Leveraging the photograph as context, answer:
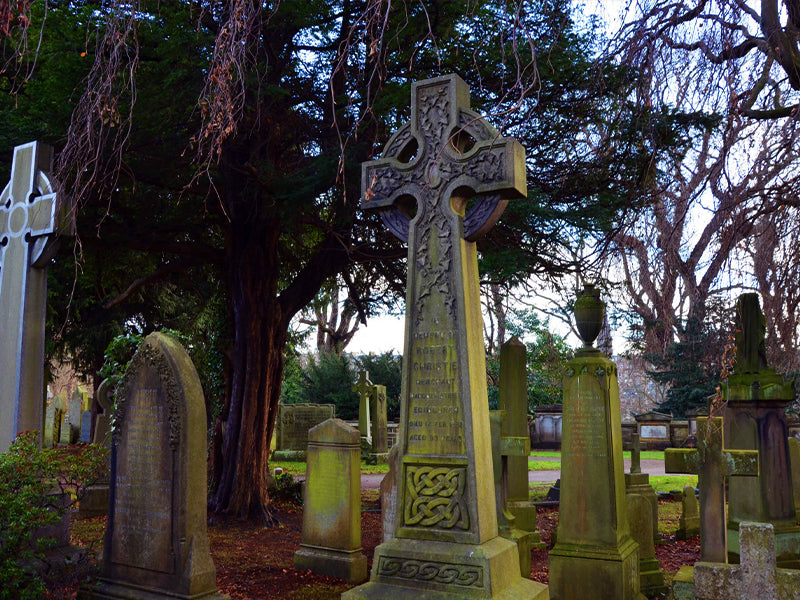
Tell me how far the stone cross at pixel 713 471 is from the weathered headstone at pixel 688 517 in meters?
5.28

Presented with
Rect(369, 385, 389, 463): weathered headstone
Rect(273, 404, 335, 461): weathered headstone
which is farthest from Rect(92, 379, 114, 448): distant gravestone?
Rect(369, 385, 389, 463): weathered headstone

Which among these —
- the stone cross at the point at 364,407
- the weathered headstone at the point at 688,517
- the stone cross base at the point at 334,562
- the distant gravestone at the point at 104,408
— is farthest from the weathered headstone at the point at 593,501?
the stone cross at the point at 364,407

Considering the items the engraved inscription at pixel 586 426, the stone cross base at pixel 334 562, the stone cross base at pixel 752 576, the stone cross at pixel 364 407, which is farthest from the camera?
the stone cross at pixel 364 407

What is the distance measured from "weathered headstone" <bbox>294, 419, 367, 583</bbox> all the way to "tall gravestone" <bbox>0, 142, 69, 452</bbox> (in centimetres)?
303

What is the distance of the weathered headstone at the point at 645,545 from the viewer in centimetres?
730

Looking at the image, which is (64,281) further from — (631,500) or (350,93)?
(631,500)

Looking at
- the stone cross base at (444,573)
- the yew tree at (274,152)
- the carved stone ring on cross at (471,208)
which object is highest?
the yew tree at (274,152)

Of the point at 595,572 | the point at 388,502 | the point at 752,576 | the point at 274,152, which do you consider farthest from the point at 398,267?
the point at 752,576

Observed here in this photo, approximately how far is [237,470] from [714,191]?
8050mm

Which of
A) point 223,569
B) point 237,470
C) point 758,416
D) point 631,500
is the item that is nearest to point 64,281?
point 237,470

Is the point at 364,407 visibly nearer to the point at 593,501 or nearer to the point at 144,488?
the point at 593,501

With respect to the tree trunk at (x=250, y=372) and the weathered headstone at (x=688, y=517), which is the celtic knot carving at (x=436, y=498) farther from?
the weathered headstone at (x=688, y=517)

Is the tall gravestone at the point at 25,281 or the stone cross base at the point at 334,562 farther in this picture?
the stone cross base at the point at 334,562

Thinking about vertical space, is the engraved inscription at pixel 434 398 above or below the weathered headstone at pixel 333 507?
above
